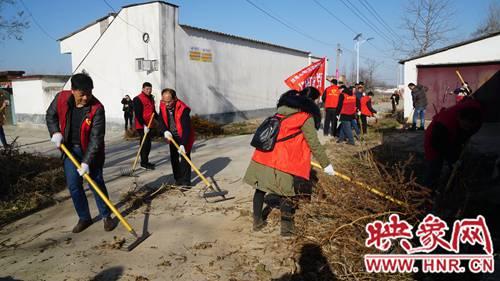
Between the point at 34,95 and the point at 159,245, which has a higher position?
the point at 34,95

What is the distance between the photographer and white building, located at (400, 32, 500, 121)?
38.8ft

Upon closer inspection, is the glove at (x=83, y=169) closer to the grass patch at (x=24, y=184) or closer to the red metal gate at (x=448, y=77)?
the grass patch at (x=24, y=184)

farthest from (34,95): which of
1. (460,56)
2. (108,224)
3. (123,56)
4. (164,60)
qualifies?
(460,56)

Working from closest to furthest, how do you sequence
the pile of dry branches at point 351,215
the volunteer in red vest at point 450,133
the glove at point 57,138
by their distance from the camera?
the pile of dry branches at point 351,215
the volunteer in red vest at point 450,133
the glove at point 57,138

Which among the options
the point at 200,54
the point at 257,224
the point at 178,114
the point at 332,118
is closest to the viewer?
the point at 257,224

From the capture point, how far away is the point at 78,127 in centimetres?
387

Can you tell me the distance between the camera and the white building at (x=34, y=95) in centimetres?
1714

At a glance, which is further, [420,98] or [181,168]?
[420,98]

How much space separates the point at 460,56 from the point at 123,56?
42.1 feet

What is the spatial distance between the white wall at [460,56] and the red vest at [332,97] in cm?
561

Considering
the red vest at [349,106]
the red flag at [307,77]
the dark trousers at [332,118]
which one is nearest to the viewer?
the red vest at [349,106]

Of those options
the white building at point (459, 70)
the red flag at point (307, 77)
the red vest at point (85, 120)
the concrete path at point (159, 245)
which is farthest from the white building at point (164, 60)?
the red vest at point (85, 120)

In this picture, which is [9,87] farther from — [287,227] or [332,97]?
[287,227]

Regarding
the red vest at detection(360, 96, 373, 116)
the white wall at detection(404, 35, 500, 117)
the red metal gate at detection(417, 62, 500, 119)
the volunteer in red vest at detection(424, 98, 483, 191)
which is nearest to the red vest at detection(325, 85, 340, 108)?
the red vest at detection(360, 96, 373, 116)
